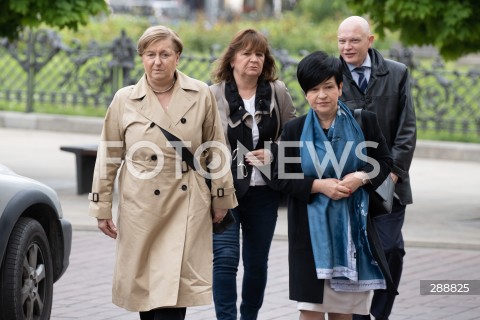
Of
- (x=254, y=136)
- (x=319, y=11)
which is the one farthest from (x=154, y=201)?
(x=319, y=11)

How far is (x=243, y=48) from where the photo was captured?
683 cm

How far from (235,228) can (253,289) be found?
15.9 inches

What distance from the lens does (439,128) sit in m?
17.9

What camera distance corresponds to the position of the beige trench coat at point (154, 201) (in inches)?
231

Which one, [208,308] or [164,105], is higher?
[164,105]

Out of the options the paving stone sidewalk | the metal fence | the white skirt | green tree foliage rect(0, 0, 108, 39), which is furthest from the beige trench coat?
the metal fence

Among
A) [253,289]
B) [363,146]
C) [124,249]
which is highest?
[363,146]

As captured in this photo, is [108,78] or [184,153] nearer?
[184,153]

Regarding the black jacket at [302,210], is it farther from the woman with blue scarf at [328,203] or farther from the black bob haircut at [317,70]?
the black bob haircut at [317,70]

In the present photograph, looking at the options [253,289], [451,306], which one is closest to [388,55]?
[451,306]

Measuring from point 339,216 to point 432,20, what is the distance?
6.11 meters

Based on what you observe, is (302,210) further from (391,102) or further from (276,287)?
(276,287)

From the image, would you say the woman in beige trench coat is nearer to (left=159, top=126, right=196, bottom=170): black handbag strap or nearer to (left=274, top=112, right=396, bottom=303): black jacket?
(left=159, top=126, right=196, bottom=170): black handbag strap

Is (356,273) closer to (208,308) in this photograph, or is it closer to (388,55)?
(208,308)
